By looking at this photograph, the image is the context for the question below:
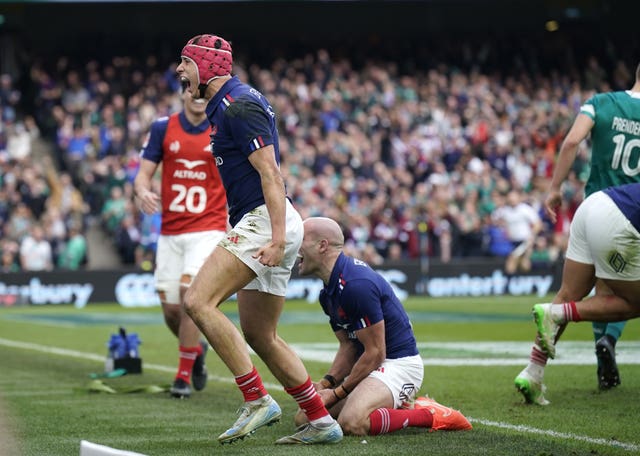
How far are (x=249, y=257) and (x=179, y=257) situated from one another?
3.71 metres

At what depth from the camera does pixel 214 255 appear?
22.4ft

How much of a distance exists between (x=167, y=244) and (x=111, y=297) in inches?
596

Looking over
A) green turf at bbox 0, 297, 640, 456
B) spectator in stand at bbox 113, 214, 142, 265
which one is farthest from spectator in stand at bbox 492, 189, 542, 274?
green turf at bbox 0, 297, 640, 456

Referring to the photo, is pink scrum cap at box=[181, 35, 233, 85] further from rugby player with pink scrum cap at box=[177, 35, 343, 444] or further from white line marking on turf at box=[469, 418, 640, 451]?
white line marking on turf at box=[469, 418, 640, 451]

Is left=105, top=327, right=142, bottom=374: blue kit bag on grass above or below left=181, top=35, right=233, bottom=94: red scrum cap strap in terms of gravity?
below

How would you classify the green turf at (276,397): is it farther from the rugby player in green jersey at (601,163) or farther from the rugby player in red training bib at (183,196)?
the rugby player in red training bib at (183,196)

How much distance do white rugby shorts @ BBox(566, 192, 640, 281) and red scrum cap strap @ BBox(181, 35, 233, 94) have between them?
2.90m

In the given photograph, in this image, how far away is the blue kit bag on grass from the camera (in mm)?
11477

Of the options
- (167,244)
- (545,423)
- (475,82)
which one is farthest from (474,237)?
(545,423)

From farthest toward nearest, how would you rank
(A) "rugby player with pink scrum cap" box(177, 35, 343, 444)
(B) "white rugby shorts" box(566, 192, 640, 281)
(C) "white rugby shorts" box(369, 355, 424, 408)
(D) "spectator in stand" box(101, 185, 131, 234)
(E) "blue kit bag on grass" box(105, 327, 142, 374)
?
(D) "spectator in stand" box(101, 185, 131, 234) < (E) "blue kit bag on grass" box(105, 327, 142, 374) < (B) "white rugby shorts" box(566, 192, 640, 281) < (C) "white rugby shorts" box(369, 355, 424, 408) < (A) "rugby player with pink scrum cap" box(177, 35, 343, 444)

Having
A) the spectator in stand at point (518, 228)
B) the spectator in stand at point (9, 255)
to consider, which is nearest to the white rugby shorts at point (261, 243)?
the spectator in stand at point (9, 255)

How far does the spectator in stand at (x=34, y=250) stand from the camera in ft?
82.4

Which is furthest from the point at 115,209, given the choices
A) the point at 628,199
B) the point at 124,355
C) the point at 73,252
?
the point at 628,199

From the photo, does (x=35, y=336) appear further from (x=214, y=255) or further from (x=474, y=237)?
(x=474, y=237)
